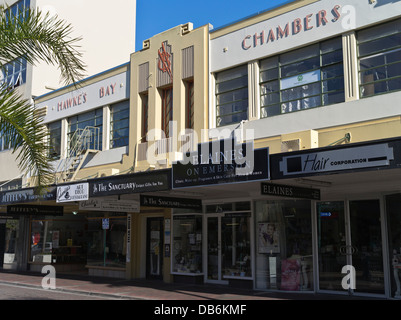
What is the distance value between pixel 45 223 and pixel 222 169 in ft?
46.2

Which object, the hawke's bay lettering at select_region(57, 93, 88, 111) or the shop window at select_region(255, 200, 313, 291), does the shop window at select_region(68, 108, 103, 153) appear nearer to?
the hawke's bay lettering at select_region(57, 93, 88, 111)

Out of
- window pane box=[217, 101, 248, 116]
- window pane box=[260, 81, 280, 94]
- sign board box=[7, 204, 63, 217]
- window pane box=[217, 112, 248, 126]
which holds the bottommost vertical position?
sign board box=[7, 204, 63, 217]

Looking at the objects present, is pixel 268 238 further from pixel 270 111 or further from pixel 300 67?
pixel 300 67

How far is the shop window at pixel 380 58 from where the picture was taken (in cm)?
1194

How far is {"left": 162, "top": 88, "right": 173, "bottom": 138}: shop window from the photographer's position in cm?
1746

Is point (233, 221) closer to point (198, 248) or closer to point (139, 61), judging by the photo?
point (198, 248)

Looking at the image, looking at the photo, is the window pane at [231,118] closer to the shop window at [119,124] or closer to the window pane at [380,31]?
the window pane at [380,31]

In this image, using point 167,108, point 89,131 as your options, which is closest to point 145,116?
point 167,108

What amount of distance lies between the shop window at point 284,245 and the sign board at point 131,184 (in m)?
3.54

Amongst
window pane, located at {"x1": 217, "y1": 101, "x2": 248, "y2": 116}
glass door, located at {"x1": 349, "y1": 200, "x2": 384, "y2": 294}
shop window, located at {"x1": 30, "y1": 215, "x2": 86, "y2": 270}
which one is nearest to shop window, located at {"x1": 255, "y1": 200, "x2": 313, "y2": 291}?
glass door, located at {"x1": 349, "y1": 200, "x2": 384, "y2": 294}

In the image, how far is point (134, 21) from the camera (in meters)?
30.7

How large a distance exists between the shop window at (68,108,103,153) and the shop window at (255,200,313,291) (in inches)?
330
